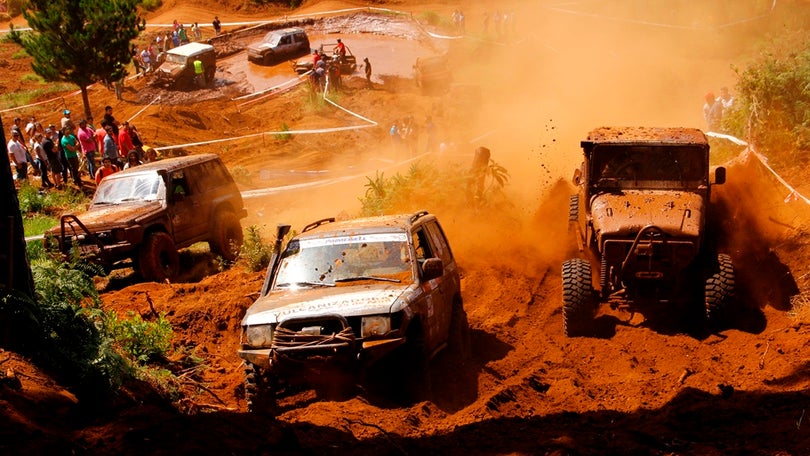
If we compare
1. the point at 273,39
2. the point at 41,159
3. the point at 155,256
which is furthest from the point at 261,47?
the point at 155,256

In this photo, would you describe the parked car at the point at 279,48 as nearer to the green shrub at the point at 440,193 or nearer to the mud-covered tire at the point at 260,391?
the green shrub at the point at 440,193

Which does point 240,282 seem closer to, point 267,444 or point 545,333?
point 545,333

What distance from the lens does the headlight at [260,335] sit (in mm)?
8250

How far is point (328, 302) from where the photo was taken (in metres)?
8.31

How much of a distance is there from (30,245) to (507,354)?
10.1 meters

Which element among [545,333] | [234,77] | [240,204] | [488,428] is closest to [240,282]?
[240,204]

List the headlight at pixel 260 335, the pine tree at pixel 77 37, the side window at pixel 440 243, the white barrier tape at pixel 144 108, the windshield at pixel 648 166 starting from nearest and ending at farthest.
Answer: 1. the headlight at pixel 260 335
2. the side window at pixel 440 243
3. the windshield at pixel 648 166
4. the pine tree at pixel 77 37
5. the white barrier tape at pixel 144 108

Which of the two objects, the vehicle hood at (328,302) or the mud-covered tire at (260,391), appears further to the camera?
the mud-covered tire at (260,391)

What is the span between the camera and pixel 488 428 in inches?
296

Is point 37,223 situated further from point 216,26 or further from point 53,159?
point 216,26

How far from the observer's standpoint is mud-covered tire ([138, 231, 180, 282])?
49.4 ft

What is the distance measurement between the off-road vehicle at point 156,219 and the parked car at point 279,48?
86.7ft

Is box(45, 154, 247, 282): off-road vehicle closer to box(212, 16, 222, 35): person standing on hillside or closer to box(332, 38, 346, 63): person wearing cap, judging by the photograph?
box(332, 38, 346, 63): person wearing cap

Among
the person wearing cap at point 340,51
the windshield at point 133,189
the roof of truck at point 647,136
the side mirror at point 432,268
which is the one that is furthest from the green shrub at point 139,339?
the person wearing cap at point 340,51
